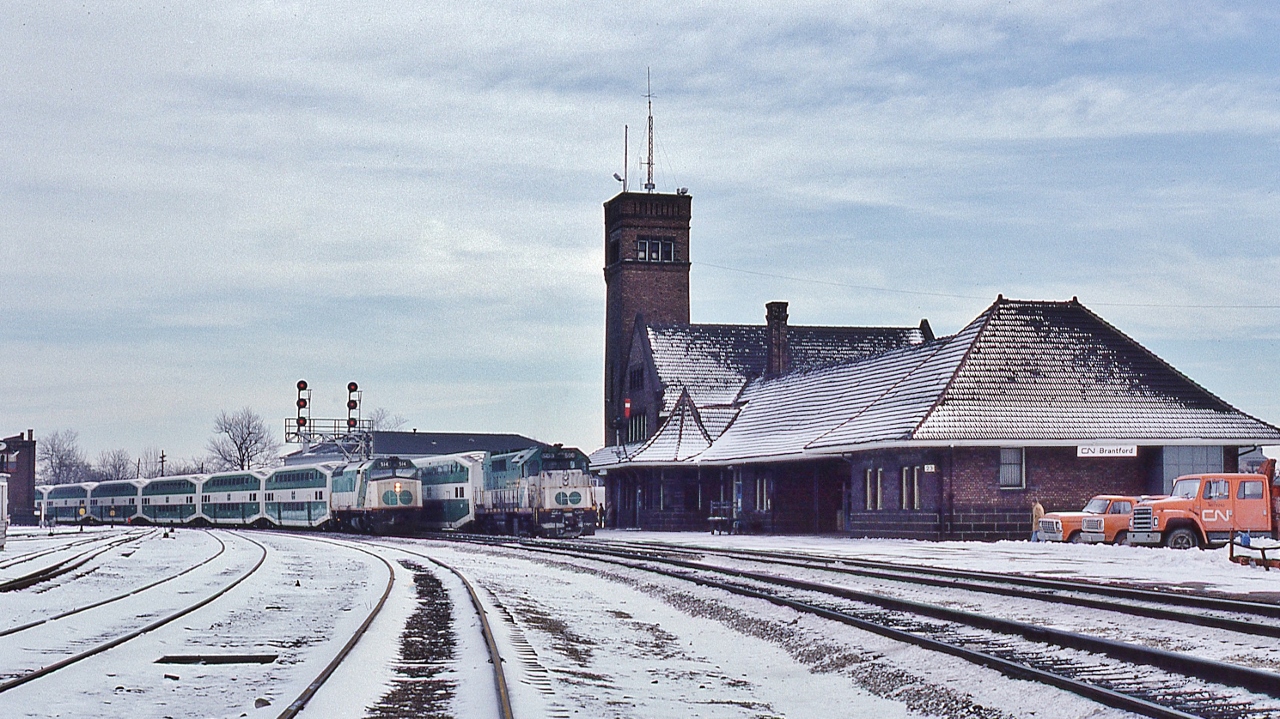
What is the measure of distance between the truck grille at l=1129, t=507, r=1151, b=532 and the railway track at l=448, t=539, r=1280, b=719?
13.7 m

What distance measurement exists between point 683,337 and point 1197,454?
94.5 feet

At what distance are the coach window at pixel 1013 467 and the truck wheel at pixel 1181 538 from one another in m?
8.85

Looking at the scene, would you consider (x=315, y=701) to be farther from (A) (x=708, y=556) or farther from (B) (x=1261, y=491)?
(B) (x=1261, y=491)

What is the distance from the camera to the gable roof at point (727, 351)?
62.3 m

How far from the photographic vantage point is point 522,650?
13664 mm

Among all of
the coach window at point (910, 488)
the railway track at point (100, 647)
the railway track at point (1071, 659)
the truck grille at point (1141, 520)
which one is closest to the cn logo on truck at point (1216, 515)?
the truck grille at point (1141, 520)

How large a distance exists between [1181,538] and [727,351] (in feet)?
119

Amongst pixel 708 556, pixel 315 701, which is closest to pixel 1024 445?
pixel 708 556

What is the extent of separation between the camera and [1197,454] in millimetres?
40156

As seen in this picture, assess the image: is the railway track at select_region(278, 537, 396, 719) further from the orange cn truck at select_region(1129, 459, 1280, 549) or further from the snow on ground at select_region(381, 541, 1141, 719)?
the orange cn truck at select_region(1129, 459, 1280, 549)

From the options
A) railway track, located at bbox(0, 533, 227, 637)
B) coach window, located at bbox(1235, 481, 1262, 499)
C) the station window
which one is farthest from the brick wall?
the station window

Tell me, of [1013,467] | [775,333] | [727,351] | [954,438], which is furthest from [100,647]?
[727,351]

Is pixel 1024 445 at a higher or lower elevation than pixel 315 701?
higher

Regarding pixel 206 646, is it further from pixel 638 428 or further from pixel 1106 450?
pixel 638 428
